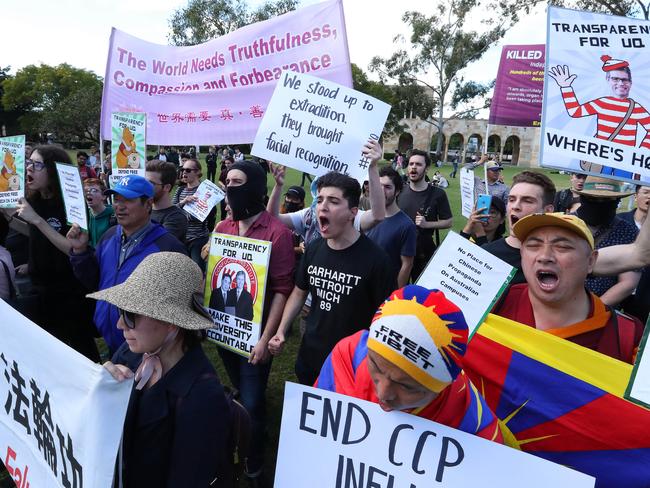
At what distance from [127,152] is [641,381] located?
13.5 feet

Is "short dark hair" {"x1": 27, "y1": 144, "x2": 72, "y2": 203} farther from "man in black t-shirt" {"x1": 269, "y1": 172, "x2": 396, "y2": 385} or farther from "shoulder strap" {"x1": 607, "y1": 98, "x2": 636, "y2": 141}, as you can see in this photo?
"shoulder strap" {"x1": 607, "y1": 98, "x2": 636, "y2": 141}

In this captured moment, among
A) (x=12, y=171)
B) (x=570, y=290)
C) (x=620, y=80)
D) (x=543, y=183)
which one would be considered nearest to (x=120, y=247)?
(x=12, y=171)

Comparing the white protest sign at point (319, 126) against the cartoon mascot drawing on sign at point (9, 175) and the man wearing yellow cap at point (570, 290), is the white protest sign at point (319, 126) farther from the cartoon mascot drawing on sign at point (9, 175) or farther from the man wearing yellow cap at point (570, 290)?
the cartoon mascot drawing on sign at point (9, 175)

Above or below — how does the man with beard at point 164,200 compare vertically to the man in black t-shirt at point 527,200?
below

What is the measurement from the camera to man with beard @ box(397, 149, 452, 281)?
5844 millimetres

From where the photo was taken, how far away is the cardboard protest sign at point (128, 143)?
4.12 metres

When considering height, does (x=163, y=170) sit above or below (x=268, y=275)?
above

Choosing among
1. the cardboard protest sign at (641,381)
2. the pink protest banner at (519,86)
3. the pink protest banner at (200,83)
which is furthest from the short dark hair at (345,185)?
the pink protest banner at (519,86)

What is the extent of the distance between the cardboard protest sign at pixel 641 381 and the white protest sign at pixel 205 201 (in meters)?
4.67

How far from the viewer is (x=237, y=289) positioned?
9.74 feet

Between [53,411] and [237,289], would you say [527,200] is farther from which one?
[53,411]

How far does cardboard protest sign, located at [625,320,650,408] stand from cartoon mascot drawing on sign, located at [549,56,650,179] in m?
1.47

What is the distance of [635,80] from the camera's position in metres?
2.56

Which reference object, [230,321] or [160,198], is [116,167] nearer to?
[160,198]
